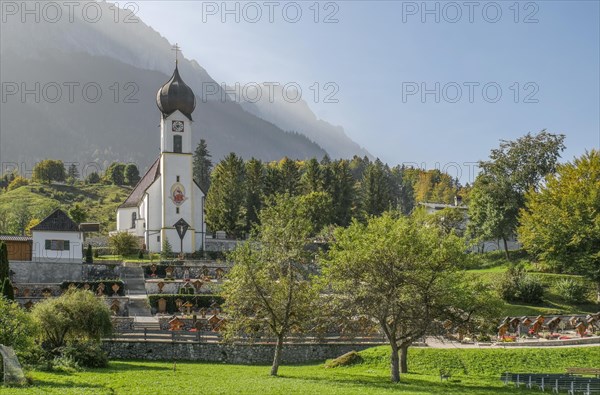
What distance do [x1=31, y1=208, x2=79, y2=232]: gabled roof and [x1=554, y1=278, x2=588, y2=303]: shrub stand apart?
35118 millimetres

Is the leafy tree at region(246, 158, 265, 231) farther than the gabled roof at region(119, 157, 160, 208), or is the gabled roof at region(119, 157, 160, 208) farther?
the leafy tree at region(246, 158, 265, 231)

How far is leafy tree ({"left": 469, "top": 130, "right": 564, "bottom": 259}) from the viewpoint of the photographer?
200 feet

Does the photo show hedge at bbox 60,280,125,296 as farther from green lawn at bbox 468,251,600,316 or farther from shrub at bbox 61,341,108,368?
green lawn at bbox 468,251,600,316

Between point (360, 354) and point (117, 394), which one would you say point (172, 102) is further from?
point (117, 394)

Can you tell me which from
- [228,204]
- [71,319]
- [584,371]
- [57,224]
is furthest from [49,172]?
[584,371]

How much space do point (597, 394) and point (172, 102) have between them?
166 ft

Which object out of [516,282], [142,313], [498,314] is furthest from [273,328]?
[516,282]

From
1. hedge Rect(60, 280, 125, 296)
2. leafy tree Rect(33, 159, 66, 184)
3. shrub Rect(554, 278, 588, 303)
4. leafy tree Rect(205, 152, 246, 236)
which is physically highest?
leafy tree Rect(33, 159, 66, 184)

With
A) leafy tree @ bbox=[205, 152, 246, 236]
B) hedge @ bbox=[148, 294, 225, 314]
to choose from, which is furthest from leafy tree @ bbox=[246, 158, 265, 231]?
hedge @ bbox=[148, 294, 225, 314]

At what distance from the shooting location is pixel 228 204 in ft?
232

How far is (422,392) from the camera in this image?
21734 millimetres

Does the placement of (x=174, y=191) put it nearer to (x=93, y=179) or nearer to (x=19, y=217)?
(x=19, y=217)

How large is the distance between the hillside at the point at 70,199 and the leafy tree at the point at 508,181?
159 feet

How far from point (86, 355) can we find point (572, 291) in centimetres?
3340
